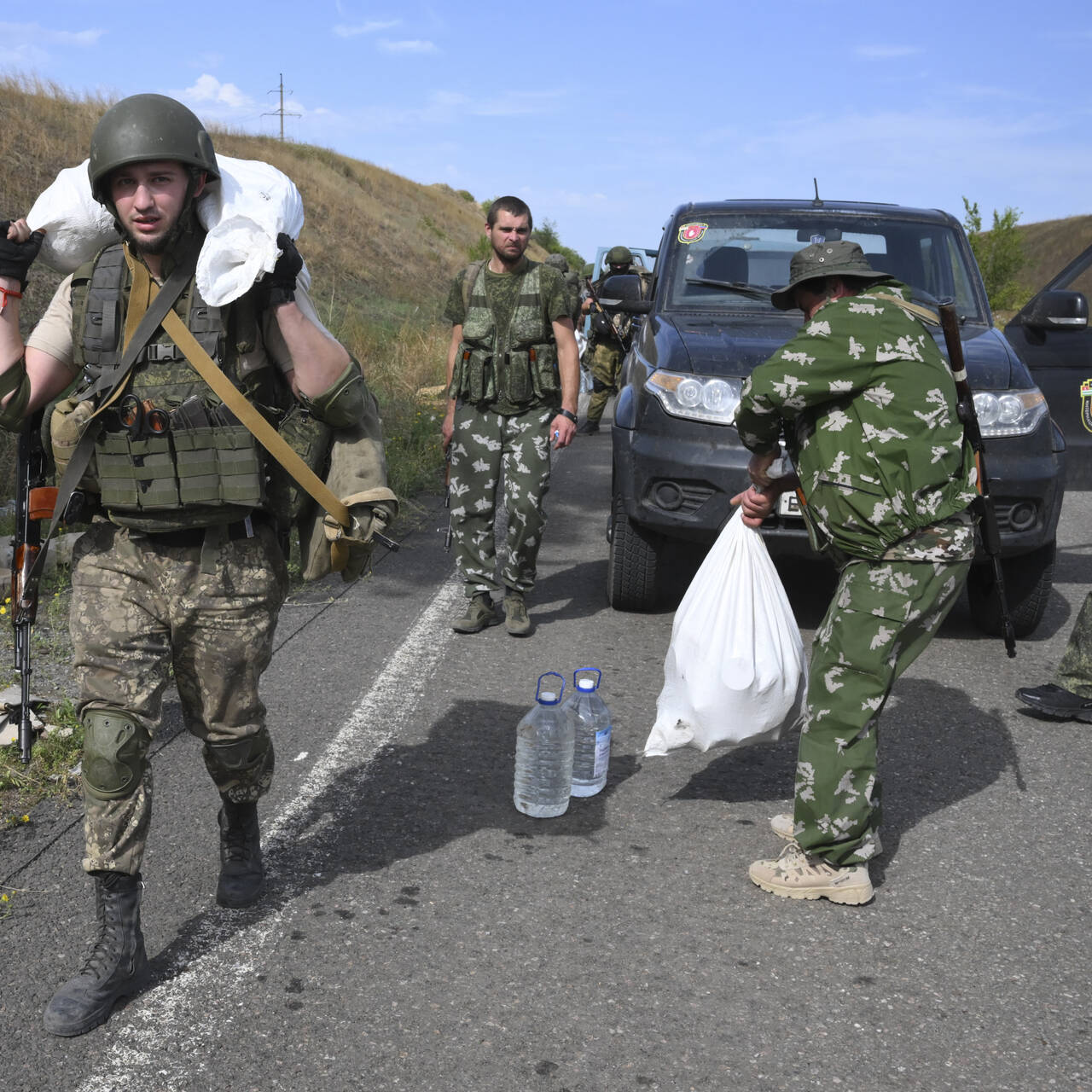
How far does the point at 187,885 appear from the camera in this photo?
3.39m

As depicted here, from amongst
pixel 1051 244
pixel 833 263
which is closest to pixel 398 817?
pixel 833 263

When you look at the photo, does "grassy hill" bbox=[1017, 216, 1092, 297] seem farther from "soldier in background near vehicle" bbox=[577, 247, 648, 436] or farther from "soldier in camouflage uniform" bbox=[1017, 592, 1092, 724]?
"soldier in camouflage uniform" bbox=[1017, 592, 1092, 724]

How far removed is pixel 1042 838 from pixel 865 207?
13.6ft

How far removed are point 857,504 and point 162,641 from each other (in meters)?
1.83

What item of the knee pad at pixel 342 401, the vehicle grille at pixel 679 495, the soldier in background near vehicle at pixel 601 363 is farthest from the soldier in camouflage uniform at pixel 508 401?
the soldier in background near vehicle at pixel 601 363

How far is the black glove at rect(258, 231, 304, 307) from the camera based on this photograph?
275 centimetres

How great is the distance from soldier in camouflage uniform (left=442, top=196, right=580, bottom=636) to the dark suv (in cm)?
38

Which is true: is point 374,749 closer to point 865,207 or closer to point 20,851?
point 20,851

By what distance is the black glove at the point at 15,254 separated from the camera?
2.67 metres

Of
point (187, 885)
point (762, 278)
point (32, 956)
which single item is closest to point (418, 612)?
point (762, 278)

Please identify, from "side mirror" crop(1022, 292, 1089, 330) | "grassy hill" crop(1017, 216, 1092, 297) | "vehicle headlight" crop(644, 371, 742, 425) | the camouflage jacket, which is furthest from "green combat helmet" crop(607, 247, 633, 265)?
"grassy hill" crop(1017, 216, 1092, 297)

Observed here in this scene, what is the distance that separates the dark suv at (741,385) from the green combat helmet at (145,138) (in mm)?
3220

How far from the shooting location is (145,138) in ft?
8.67

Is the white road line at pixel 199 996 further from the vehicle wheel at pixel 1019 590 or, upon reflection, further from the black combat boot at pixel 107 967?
the vehicle wheel at pixel 1019 590
